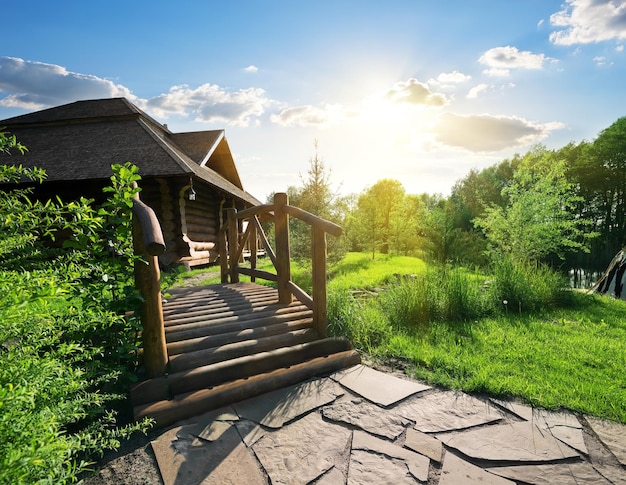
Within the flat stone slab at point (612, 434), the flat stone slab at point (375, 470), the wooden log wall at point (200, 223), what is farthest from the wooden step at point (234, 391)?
the wooden log wall at point (200, 223)

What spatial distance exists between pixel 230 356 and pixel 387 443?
1.51 m

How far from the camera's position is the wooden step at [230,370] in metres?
2.38

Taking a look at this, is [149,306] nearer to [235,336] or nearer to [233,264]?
[235,336]

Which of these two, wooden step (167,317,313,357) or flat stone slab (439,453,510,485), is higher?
wooden step (167,317,313,357)

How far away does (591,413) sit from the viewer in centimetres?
238

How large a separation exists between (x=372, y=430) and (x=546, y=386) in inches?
66.5

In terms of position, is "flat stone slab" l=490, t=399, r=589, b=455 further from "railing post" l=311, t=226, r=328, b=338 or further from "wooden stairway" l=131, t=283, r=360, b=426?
"railing post" l=311, t=226, r=328, b=338

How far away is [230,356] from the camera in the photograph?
2.90 metres

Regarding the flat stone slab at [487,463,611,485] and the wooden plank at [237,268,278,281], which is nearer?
the flat stone slab at [487,463,611,485]

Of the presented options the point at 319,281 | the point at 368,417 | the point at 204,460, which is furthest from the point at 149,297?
the point at 368,417

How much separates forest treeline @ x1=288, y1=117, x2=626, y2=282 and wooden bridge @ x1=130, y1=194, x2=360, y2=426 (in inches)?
234

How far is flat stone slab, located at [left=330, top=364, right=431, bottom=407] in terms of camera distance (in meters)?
2.62

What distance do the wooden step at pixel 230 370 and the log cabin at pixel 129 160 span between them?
671 cm

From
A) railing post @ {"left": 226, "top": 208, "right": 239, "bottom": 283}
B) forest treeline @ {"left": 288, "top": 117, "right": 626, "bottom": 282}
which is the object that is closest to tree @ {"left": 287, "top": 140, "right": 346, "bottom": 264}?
forest treeline @ {"left": 288, "top": 117, "right": 626, "bottom": 282}
